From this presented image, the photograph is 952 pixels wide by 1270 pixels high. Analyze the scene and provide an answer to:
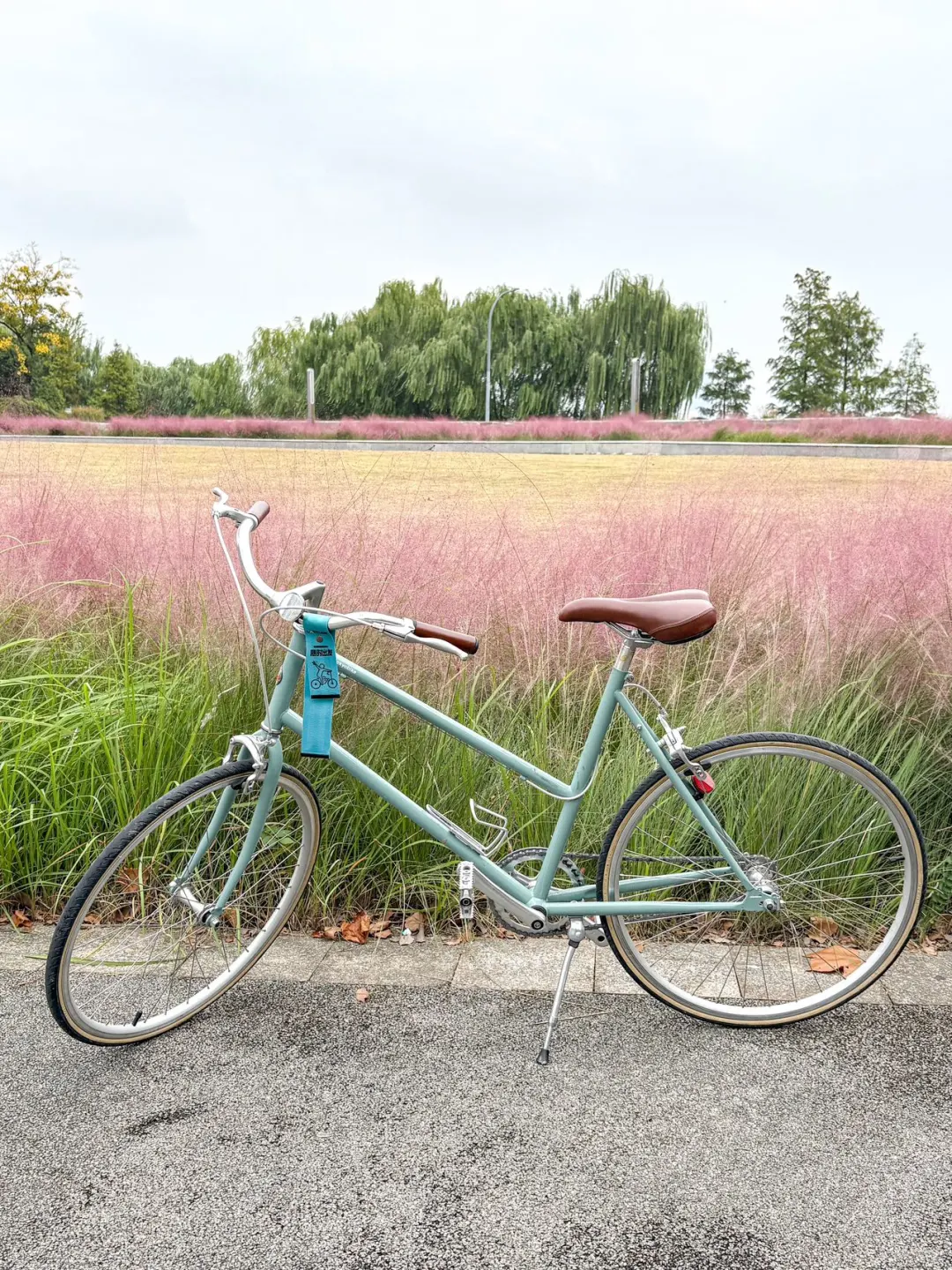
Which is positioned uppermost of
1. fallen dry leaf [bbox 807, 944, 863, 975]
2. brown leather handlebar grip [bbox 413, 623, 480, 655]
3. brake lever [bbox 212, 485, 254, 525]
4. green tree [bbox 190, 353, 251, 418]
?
green tree [bbox 190, 353, 251, 418]

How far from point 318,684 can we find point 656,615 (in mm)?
790

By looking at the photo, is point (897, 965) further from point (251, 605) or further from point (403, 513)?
point (403, 513)

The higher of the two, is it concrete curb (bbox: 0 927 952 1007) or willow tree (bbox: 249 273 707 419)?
willow tree (bbox: 249 273 707 419)

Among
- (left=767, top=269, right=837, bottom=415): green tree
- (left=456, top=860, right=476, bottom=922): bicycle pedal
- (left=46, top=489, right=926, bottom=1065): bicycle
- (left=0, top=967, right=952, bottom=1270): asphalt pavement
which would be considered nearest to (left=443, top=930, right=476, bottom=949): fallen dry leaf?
(left=0, top=967, right=952, bottom=1270): asphalt pavement

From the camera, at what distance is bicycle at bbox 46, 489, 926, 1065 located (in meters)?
2.36

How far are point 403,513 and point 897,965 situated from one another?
330cm

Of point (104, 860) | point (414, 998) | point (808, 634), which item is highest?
point (808, 634)

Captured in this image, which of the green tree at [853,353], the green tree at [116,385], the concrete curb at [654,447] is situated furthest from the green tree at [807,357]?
the green tree at [116,385]

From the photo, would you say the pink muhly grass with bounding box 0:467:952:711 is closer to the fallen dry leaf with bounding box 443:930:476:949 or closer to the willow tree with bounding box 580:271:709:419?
the fallen dry leaf with bounding box 443:930:476:949

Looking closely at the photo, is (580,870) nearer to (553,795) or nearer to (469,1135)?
(553,795)

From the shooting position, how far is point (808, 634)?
3.66m

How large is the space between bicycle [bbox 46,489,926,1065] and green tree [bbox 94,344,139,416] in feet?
145

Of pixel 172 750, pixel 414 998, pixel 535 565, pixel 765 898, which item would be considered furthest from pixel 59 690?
pixel 765 898

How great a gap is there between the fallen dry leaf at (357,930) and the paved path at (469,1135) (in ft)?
0.70
